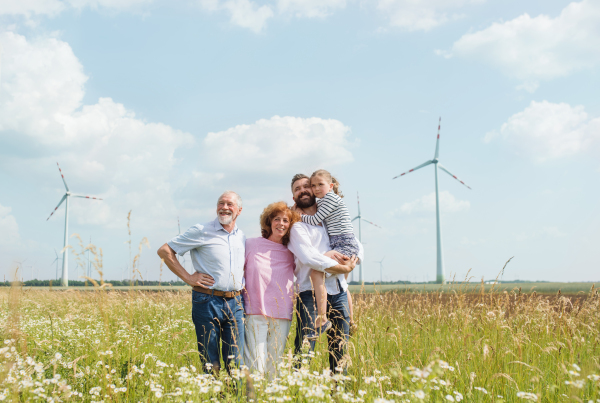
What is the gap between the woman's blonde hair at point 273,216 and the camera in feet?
18.4

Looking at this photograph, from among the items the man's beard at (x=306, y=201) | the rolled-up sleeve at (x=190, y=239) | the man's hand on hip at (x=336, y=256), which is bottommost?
the man's hand on hip at (x=336, y=256)

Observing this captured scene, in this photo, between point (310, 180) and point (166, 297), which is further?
point (166, 297)

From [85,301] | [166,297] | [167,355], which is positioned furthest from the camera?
[166,297]

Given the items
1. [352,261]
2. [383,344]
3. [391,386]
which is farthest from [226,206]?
[383,344]

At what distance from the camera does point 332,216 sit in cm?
585

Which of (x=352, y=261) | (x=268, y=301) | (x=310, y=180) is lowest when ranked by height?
(x=268, y=301)

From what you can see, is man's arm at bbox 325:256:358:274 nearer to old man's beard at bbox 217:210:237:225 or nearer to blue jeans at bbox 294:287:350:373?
blue jeans at bbox 294:287:350:373

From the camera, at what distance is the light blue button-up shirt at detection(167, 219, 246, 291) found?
218 inches

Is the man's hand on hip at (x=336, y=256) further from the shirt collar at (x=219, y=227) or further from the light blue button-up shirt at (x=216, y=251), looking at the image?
the shirt collar at (x=219, y=227)

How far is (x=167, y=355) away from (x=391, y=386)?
3.90 meters

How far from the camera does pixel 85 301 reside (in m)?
12.1

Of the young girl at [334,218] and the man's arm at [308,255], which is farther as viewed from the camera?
the young girl at [334,218]

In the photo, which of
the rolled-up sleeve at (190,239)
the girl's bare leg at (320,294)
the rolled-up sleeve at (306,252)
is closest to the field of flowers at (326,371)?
the girl's bare leg at (320,294)

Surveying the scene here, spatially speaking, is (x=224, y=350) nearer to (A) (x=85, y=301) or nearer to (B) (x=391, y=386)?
(B) (x=391, y=386)
